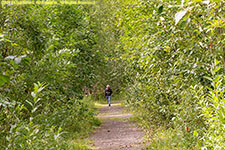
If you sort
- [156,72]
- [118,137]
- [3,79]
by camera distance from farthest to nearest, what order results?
[118,137], [156,72], [3,79]

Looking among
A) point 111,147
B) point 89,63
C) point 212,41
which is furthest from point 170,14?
point 89,63

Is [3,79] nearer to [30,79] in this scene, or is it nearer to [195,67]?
[195,67]

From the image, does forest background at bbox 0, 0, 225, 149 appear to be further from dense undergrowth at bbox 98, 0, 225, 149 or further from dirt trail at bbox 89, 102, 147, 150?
dirt trail at bbox 89, 102, 147, 150

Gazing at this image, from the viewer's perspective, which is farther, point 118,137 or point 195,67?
point 118,137

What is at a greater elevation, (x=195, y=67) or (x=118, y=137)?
(x=195, y=67)

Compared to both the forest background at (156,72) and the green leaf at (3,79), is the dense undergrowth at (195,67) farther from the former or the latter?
the green leaf at (3,79)

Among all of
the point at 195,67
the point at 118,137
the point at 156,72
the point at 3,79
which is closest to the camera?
the point at 3,79

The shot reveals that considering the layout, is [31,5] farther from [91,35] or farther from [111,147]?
[91,35]

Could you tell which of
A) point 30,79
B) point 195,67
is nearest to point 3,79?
point 195,67

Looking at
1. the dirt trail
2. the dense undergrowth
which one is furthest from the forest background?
the dirt trail

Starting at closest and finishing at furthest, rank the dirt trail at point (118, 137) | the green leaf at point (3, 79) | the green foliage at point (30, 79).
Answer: the green leaf at point (3, 79) < the green foliage at point (30, 79) < the dirt trail at point (118, 137)

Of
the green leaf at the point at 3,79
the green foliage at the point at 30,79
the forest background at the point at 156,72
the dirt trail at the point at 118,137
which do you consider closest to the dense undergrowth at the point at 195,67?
the forest background at the point at 156,72

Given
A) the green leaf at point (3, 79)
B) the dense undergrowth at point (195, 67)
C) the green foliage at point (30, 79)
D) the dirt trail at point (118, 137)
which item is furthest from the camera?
the dirt trail at point (118, 137)

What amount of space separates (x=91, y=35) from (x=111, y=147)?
7.31 meters
